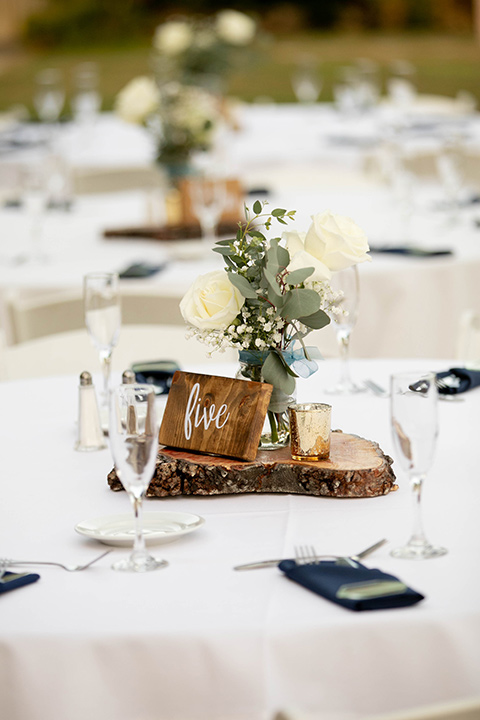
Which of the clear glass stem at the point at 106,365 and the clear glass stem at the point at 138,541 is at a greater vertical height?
the clear glass stem at the point at 106,365

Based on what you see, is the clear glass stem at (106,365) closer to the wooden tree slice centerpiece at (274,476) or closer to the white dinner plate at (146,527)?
the wooden tree slice centerpiece at (274,476)

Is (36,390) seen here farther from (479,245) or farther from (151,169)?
(151,169)

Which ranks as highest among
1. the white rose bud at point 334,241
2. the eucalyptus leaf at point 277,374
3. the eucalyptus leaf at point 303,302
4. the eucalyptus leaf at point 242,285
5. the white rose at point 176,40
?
the white rose at point 176,40

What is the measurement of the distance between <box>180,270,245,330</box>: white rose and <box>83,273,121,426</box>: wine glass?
1.68 feet

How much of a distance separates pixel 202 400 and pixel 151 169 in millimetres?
5108

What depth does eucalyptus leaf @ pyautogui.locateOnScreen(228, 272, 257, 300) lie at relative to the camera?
1735 mm

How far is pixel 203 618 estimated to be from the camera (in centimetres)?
137

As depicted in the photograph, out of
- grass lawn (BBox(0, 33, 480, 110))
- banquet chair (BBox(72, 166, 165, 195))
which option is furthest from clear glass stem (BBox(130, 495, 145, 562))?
grass lawn (BBox(0, 33, 480, 110))

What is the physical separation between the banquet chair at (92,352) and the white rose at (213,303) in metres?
1.49

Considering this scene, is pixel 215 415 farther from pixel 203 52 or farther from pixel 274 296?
pixel 203 52

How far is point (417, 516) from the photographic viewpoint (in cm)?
151

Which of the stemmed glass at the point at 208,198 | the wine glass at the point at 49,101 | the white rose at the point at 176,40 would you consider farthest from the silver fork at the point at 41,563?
the wine glass at the point at 49,101

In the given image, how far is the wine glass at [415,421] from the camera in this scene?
1446 mm

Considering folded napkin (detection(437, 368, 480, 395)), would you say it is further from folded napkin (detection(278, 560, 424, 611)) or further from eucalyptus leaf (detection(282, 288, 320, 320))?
folded napkin (detection(278, 560, 424, 611))
